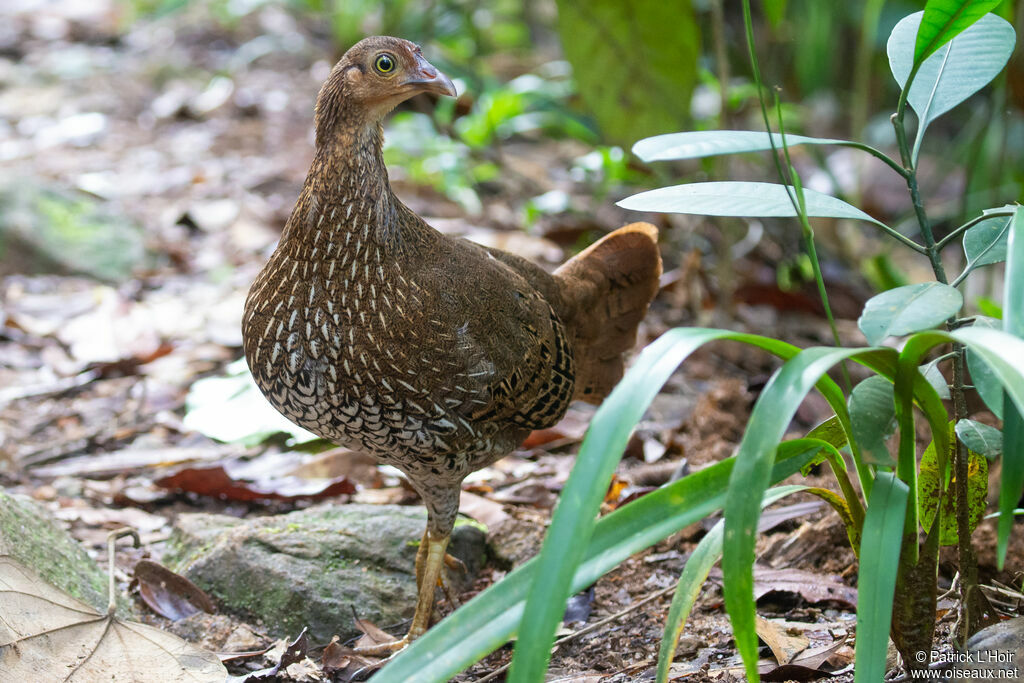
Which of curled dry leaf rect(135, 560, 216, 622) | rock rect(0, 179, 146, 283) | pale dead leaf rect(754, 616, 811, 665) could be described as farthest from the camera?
rock rect(0, 179, 146, 283)

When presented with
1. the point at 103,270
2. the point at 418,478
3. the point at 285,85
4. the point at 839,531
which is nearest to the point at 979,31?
the point at 839,531

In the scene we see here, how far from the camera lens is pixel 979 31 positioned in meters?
2.38

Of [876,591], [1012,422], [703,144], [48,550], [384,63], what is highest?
[384,63]

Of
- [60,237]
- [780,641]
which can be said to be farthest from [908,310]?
[60,237]

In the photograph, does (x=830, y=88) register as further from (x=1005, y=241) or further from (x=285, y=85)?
(x=1005, y=241)

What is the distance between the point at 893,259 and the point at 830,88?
10.7 feet

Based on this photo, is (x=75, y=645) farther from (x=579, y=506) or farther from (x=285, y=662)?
(x=579, y=506)

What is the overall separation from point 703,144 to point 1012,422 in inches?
30.2

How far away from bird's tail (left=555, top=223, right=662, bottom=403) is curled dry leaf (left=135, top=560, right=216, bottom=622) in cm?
151

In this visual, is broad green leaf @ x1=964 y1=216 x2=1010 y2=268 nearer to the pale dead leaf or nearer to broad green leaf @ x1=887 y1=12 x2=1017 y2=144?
broad green leaf @ x1=887 y1=12 x2=1017 y2=144

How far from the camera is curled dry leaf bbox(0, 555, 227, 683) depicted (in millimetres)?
2416

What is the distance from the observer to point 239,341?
4.91m

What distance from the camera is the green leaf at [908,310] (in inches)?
68.6

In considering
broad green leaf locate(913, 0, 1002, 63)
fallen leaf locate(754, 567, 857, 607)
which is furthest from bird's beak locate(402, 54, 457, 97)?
fallen leaf locate(754, 567, 857, 607)
